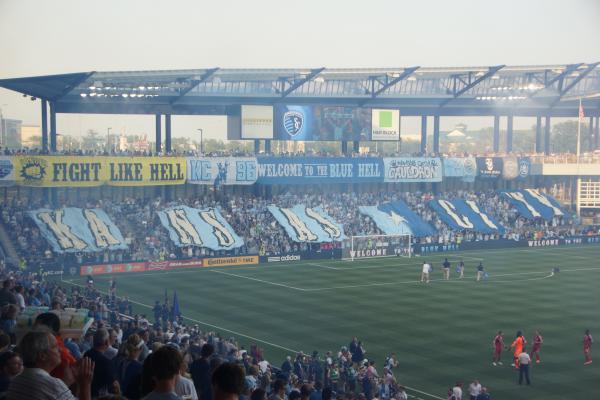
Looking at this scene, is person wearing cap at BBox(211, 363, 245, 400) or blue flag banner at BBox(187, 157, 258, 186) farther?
blue flag banner at BBox(187, 157, 258, 186)

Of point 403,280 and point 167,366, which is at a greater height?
point 167,366

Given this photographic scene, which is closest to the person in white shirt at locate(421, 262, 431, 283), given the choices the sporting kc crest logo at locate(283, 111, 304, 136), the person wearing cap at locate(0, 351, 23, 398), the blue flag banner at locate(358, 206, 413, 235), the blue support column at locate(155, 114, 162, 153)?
the blue flag banner at locate(358, 206, 413, 235)

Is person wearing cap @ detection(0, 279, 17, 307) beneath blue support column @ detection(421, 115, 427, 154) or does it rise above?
beneath

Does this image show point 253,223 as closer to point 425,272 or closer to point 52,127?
point 52,127

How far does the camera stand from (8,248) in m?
45.2

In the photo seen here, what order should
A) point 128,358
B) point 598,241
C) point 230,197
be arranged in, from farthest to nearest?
point 598,241, point 230,197, point 128,358

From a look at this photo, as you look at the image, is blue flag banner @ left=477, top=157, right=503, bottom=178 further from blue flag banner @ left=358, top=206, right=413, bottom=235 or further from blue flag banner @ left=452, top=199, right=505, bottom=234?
blue flag banner @ left=358, top=206, right=413, bottom=235

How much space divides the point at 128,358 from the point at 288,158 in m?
53.5

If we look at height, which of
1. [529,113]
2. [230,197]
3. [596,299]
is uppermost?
[529,113]

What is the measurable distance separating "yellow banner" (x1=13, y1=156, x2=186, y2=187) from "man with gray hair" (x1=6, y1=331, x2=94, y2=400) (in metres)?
46.5

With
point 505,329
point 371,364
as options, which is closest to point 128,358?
point 371,364

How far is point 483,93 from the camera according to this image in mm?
70875

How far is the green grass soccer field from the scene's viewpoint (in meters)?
25.9

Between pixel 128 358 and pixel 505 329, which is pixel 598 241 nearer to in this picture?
pixel 505 329
